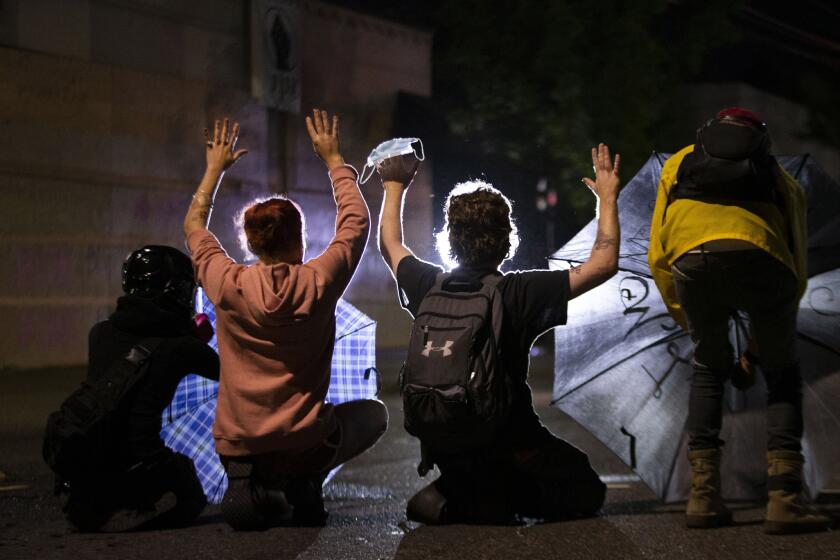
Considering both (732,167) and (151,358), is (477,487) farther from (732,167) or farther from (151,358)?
(732,167)

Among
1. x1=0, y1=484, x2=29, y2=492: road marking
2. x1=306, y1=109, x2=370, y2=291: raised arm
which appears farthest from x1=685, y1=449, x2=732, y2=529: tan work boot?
x1=0, y1=484, x2=29, y2=492: road marking

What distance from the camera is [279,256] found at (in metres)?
4.36

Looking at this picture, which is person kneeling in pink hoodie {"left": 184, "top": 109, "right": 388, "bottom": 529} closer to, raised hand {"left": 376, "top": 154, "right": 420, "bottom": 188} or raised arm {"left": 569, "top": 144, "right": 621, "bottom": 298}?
raised hand {"left": 376, "top": 154, "right": 420, "bottom": 188}

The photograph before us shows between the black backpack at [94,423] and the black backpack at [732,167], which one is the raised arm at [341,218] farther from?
the black backpack at [732,167]

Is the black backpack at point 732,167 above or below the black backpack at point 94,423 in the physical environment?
above

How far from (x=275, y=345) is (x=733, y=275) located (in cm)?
170

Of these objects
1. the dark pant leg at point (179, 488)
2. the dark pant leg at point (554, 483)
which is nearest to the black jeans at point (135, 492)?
the dark pant leg at point (179, 488)

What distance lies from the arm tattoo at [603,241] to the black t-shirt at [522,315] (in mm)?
159

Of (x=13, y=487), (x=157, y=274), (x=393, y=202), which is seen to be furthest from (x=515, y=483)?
(x=13, y=487)

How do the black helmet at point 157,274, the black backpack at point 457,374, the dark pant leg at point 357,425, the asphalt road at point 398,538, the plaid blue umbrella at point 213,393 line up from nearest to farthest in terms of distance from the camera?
the asphalt road at point 398,538 → the black backpack at point 457,374 → the black helmet at point 157,274 → the dark pant leg at point 357,425 → the plaid blue umbrella at point 213,393

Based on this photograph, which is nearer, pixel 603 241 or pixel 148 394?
pixel 603 241

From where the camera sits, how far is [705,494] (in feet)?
14.2

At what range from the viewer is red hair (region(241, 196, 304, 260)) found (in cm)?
432

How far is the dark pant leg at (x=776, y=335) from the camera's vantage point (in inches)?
162
